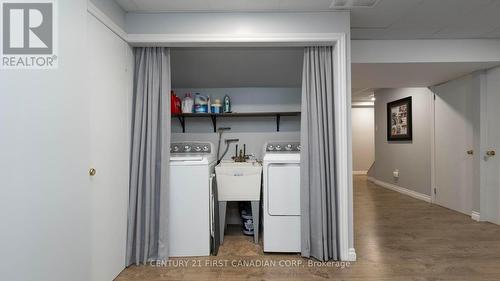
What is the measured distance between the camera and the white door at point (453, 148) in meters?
3.49

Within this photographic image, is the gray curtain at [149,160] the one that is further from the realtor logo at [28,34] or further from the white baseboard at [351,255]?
the white baseboard at [351,255]

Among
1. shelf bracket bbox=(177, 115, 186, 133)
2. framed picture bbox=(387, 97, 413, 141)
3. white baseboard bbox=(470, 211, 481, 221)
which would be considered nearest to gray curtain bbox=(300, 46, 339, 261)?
shelf bracket bbox=(177, 115, 186, 133)

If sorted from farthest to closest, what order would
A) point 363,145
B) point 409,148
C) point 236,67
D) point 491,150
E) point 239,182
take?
point 363,145 → point 409,148 → point 491,150 → point 236,67 → point 239,182

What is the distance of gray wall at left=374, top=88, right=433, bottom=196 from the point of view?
14.2ft

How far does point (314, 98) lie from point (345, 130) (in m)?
0.39

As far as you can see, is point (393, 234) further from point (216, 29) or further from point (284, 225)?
point (216, 29)

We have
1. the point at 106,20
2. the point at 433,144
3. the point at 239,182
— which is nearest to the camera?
the point at 106,20

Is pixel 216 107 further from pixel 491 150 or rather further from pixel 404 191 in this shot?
pixel 404 191

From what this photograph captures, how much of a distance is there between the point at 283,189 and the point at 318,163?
16.2 inches

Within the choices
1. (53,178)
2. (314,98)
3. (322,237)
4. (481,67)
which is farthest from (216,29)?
(481,67)

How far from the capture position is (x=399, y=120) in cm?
501

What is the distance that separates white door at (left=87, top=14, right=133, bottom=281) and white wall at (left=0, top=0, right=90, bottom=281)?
0.41ft

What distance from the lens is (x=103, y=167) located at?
5.97 feet

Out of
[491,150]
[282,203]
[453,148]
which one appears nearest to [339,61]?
[282,203]
